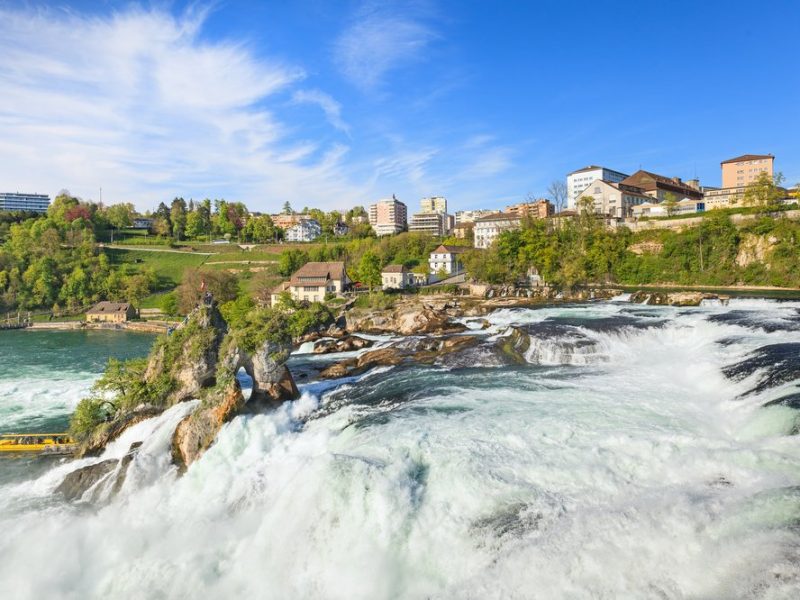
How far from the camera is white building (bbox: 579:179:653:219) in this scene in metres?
81.1

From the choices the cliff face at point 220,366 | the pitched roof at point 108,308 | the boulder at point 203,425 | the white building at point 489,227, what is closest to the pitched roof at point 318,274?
the pitched roof at point 108,308

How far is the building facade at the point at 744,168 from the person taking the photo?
90.6m

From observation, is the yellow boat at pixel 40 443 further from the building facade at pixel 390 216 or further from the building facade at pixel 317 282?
the building facade at pixel 390 216

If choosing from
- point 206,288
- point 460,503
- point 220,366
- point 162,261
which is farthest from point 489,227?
point 460,503

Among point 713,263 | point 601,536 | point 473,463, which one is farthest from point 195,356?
point 713,263

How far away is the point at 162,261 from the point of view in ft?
311

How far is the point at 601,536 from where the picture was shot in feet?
32.0

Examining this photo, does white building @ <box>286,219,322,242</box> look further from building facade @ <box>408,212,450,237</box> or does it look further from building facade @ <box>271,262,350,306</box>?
building facade @ <box>271,262,350,306</box>

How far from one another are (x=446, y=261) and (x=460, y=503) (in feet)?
225

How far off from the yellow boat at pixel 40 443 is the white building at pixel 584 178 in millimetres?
105015

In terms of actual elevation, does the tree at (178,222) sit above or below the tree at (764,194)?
above

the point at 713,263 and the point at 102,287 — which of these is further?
the point at 102,287

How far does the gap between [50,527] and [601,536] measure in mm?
14256

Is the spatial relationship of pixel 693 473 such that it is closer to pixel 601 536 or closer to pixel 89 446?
pixel 601 536
